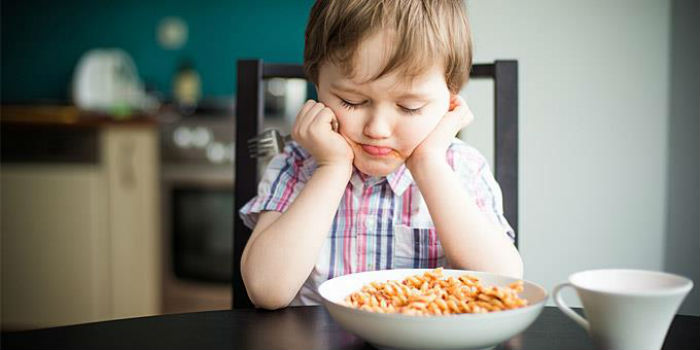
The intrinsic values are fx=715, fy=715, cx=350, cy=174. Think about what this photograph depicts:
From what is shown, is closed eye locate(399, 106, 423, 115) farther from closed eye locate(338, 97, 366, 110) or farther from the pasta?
the pasta

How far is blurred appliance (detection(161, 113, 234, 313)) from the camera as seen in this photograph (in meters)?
2.64

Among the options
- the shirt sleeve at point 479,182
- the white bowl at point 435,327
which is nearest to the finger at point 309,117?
the shirt sleeve at point 479,182

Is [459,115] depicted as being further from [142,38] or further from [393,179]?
[142,38]

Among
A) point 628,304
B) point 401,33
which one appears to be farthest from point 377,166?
point 628,304

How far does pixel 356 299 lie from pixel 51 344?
30 centimetres

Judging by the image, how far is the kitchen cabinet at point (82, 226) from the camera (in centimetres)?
272

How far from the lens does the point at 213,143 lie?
2.63 meters

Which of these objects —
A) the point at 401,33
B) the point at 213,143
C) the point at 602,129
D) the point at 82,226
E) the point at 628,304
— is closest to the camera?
the point at 628,304

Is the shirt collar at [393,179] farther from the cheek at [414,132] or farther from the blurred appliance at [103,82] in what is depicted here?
the blurred appliance at [103,82]

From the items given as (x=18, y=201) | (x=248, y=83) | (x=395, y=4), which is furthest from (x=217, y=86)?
(x=395, y=4)

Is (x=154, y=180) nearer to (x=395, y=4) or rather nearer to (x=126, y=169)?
(x=126, y=169)

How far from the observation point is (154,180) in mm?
2713

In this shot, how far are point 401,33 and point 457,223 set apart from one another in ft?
0.84

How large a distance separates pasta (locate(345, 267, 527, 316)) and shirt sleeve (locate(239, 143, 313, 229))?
33 centimetres
